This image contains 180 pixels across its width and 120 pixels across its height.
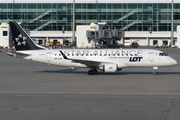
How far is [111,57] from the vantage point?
3903cm

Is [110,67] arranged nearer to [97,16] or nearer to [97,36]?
[97,36]

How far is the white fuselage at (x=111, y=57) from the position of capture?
126 feet

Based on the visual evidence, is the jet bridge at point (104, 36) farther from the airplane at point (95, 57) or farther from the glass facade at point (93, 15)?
the airplane at point (95, 57)

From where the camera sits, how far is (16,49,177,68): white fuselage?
38.5 meters

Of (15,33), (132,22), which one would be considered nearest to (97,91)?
(15,33)

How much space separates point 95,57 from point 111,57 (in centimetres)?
209

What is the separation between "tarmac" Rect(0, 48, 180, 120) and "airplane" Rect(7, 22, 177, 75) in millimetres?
3915

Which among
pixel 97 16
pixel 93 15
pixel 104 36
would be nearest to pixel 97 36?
pixel 104 36

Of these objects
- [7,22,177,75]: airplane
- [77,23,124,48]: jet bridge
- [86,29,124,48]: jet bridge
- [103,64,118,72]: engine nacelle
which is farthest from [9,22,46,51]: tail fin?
[77,23,124,48]: jet bridge
